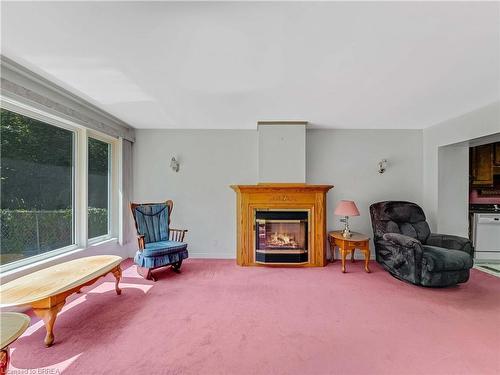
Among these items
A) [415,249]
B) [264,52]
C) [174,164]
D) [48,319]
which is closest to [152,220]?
[174,164]

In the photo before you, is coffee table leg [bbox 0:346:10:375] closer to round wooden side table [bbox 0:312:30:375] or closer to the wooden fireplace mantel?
round wooden side table [bbox 0:312:30:375]

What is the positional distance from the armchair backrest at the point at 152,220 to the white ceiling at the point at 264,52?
1.53 metres

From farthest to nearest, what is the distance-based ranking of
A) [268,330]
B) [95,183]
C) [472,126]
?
[95,183] < [472,126] < [268,330]

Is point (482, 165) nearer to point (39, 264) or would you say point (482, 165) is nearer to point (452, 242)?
point (452, 242)

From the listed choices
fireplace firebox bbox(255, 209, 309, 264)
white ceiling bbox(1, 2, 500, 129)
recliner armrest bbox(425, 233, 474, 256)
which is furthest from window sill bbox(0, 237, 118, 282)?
recliner armrest bbox(425, 233, 474, 256)

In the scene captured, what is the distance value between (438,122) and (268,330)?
4114 mm

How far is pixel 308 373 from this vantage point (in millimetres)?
1580

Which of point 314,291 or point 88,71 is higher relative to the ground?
point 88,71

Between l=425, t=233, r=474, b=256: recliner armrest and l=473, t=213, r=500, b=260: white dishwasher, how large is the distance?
1.18 meters

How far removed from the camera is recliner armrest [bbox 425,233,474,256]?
3.15 meters

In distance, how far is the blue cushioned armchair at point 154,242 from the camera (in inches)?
124

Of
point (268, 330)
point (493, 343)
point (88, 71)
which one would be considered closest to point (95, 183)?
point (88, 71)

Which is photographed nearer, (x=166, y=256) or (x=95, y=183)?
(x=166, y=256)

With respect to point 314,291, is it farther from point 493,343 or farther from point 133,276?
point 133,276
